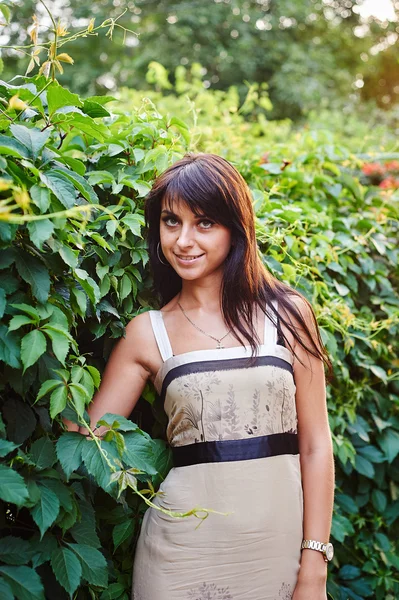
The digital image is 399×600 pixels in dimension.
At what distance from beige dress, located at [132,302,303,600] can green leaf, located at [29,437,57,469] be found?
1.51ft

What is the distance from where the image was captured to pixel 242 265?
6.60ft

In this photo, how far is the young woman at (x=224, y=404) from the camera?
6.02ft

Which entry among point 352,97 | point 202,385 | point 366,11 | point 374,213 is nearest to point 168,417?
point 202,385

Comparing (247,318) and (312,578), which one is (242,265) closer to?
(247,318)

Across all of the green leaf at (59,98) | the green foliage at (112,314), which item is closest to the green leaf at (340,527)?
the green foliage at (112,314)

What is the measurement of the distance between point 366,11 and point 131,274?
57.1ft

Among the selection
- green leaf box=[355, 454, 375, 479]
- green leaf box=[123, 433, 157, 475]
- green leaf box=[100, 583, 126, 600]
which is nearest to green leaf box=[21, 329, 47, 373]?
green leaf box=[123, 433, 157, 475]

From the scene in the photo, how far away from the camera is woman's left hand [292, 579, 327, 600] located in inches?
75.3

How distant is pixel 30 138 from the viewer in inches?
56.9

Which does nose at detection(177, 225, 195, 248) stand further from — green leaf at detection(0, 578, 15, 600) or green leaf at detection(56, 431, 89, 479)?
green leaf at detection(0, 578, 15, 600)

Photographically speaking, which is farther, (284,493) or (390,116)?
(390,116)

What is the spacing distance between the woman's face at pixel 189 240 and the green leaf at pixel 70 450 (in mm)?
616

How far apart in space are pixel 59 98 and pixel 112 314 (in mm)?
645

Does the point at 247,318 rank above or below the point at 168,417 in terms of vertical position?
above
